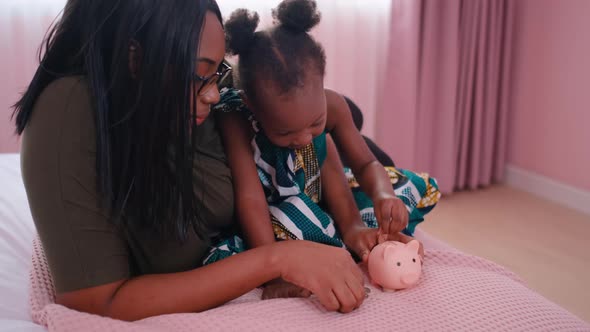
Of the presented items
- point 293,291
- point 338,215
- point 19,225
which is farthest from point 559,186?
point 19,225

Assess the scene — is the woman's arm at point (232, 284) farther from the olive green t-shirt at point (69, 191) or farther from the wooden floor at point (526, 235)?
the wooden floor at point (526, 235)

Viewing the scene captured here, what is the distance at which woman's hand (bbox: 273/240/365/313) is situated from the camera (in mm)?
868

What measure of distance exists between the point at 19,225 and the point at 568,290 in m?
1.81

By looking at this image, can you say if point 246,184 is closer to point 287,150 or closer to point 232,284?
point 287,150

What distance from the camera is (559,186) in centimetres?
283

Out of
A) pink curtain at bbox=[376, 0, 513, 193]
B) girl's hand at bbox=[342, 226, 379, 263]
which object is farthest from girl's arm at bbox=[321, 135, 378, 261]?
pink curtain at bbox=[376, 0, 513, 193]

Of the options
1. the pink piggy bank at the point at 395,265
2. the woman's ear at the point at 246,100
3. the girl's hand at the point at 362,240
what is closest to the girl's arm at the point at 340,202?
the girl's hand at the point at 362,240

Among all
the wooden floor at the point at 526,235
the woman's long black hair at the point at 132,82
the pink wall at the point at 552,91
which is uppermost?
the woman's long black hair at the point at 132,82

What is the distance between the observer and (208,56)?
0.83 m

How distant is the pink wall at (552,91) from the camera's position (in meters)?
2.67

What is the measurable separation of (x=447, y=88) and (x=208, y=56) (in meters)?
2.18

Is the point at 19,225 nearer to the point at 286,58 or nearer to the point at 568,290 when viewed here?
the point at 286,58

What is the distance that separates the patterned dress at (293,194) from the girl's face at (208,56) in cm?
28

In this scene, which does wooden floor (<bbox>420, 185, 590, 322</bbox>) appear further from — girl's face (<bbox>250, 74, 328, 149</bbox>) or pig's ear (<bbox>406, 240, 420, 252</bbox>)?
girl's face (<bbox>250, 74, 328, 149</bbox>)
